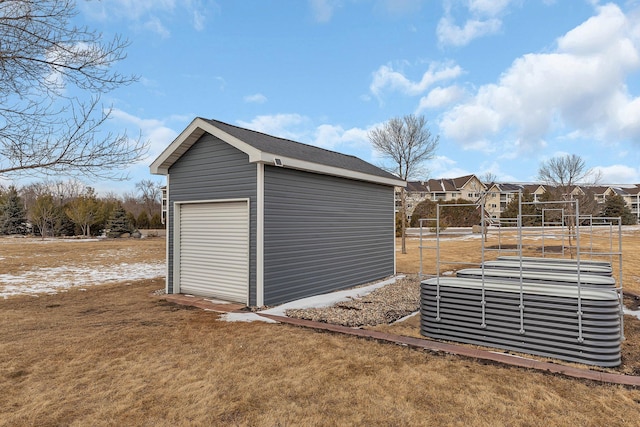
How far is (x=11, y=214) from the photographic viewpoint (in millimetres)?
32125

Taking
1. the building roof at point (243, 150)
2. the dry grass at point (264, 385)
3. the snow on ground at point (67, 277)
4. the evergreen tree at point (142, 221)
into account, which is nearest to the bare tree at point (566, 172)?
the building roof at point (243, 150)

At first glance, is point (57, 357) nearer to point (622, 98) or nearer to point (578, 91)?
point (578, 91)

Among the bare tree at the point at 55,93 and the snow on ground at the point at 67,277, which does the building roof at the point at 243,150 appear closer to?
the bare tree at the point at 55,93

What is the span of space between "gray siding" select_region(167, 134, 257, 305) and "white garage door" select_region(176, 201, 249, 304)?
23 centimetres

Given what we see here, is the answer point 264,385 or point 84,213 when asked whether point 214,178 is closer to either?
point 264,385

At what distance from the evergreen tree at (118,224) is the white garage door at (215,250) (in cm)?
2368

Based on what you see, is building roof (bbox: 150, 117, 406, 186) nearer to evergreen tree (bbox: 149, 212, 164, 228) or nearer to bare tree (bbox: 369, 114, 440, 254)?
bare tree (bbox: 369, 114, 440, 254)

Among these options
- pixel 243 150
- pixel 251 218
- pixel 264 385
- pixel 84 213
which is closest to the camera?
pixel 264 385

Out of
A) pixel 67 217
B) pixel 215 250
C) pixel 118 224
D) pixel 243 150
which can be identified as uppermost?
pixel 243 150

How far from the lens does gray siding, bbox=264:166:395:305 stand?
7059 millimetres

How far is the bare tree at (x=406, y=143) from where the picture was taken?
66.5 ft

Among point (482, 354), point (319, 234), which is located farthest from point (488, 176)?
point (482, 354)

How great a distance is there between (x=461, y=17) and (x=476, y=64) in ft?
6.76

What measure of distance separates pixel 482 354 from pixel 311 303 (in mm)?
3619
